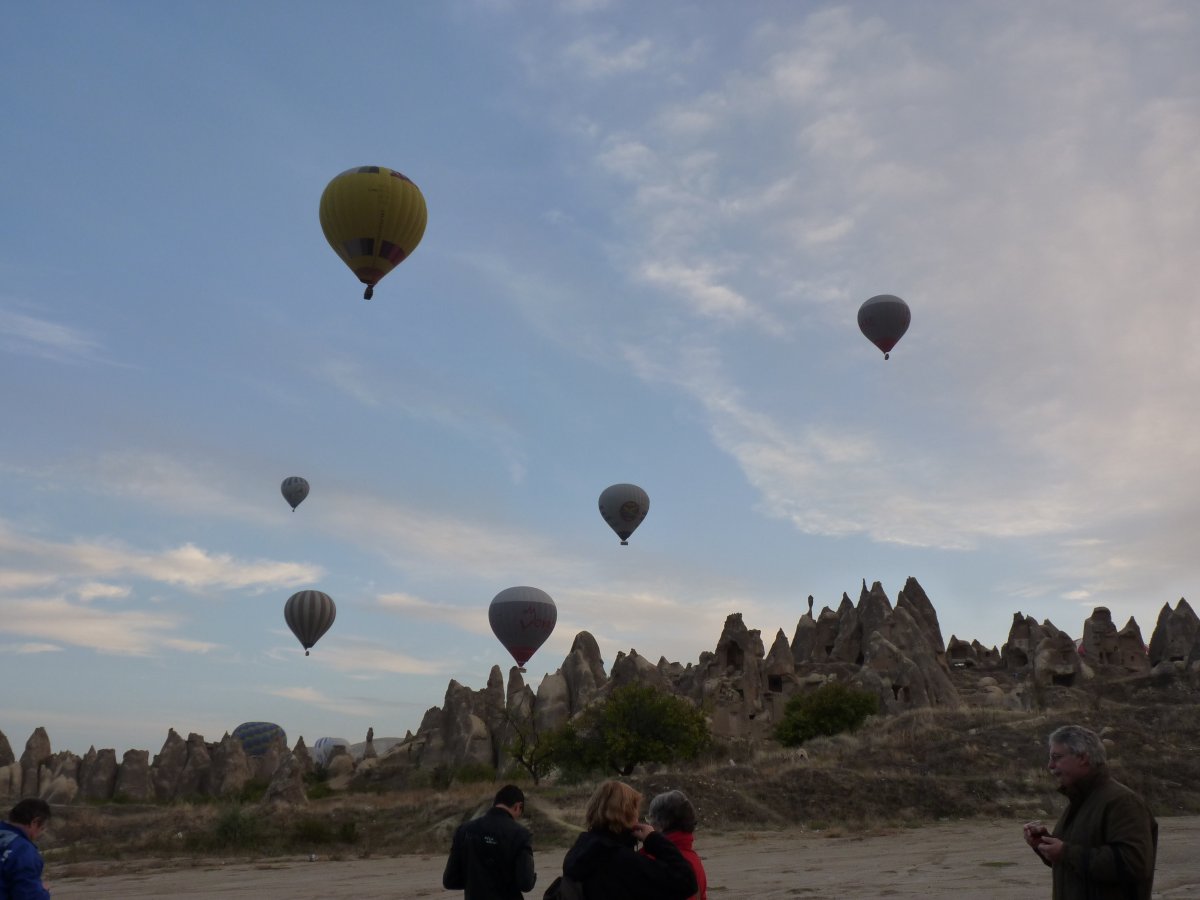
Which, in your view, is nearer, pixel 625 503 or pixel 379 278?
pixel 379 278

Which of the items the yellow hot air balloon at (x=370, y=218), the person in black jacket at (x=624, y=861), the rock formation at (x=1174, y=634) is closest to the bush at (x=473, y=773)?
the yellow hot air balloon at (x=370, y=218)

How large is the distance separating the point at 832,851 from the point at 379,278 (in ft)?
61.6

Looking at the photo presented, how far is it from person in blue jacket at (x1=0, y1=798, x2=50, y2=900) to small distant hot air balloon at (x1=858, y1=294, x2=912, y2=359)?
1398 inches

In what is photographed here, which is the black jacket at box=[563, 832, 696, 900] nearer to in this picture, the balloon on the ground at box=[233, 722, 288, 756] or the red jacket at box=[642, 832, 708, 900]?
the red jacket at box=[642, 832, 708, 900]

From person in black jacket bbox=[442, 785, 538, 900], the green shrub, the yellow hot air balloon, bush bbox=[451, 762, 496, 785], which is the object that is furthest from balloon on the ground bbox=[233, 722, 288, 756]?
person in black jacket bbox=[442, 785, 538, 900]

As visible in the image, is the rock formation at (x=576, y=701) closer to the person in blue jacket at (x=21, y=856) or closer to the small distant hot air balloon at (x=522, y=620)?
the small distant hot air balloon at (x=522, y=620)

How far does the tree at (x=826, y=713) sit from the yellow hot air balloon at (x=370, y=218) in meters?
26.2

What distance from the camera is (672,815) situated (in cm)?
470

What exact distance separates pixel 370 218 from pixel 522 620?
51.5 ft

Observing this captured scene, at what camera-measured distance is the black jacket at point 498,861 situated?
5871 mm

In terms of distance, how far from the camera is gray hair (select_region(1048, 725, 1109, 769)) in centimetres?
425

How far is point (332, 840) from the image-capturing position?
26.8m

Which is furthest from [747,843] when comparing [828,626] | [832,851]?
[828,626]

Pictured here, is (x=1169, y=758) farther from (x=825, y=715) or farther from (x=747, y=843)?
(x=747, y=843)
